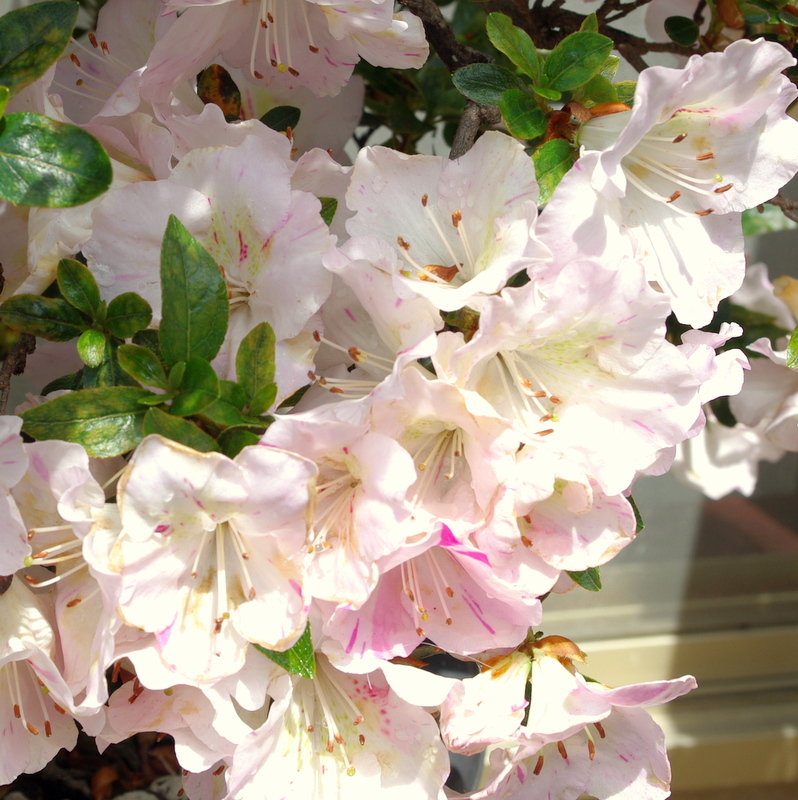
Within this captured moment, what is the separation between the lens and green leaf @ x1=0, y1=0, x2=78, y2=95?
53cm

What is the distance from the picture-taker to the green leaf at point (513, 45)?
2.07 ft

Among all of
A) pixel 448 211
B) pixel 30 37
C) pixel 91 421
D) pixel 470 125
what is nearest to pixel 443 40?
pixel 470 125

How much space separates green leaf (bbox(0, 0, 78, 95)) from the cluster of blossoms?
0.04m

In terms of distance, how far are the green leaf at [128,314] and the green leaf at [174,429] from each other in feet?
0.28

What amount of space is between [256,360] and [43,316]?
0.17 metres

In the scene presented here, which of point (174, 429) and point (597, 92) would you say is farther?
point (597, 92)

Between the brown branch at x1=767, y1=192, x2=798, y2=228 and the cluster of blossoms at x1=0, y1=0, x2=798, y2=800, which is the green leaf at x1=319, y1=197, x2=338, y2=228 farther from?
the brown branch at x1=767, y1=192, x2=798, y2=228

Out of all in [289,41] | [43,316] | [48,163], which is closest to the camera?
[48,163]

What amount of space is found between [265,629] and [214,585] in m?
0.06

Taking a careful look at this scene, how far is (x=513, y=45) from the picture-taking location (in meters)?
0.64

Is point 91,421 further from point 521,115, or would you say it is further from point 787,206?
point 787,206

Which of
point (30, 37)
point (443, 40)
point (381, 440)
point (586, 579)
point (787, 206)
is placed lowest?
point (586, 579)

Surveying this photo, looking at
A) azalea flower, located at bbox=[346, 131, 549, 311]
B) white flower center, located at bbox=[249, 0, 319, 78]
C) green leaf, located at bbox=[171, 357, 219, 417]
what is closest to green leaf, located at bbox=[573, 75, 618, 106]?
azalea flower, located at bbox=[346, 131, 549, 311]

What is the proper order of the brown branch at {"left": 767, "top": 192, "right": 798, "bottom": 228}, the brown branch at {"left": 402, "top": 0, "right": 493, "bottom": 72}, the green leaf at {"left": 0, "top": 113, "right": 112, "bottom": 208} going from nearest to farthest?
the green leaf at {"left": 0, "top": 113, "right": 112, "bottom": 208}, the brown branch at {"left": 402, "top": 0, "right": 493, "bottom": 72}, the brown branch at {"left": 767, "top": 192, "right": 798, "bottom": 228}
